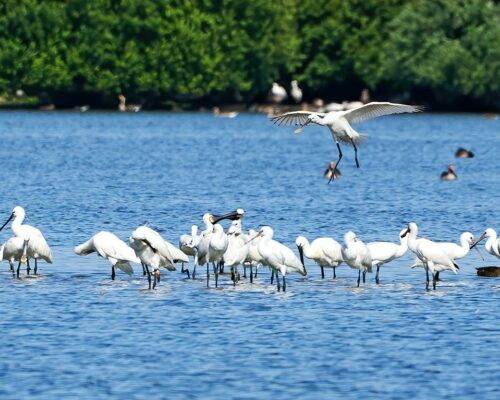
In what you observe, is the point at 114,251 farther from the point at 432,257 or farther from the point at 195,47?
the point at 195,47

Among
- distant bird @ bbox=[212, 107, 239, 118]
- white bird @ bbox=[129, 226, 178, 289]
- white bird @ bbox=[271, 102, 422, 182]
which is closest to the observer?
white bird @ bbox=[129, 226, 178, 289]

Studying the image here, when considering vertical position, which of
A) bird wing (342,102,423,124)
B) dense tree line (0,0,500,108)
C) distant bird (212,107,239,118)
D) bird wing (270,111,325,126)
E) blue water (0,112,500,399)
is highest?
dense tree line (0,0,500,108)

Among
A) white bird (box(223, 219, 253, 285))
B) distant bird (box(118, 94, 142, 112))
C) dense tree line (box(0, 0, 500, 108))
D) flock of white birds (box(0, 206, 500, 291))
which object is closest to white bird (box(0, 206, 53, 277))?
flock of white birds (box(0, 206, 500, 291))

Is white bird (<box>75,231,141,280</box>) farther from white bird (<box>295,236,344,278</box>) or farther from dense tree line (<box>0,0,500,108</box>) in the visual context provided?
dense tree line (<box>0,0,500,108</box>)

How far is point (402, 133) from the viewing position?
10006 centimetres

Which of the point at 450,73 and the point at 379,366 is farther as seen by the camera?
the point at 450,73

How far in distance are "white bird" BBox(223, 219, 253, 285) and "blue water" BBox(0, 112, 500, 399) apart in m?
0.40

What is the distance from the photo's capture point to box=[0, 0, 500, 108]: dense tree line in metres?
124

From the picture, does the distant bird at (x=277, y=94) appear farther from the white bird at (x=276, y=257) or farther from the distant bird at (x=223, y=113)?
the white bird at (x=276, y=257)

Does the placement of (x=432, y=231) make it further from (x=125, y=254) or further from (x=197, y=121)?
(x=197, y=121)

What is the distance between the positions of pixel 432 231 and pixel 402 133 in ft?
208

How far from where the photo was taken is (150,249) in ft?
86.2

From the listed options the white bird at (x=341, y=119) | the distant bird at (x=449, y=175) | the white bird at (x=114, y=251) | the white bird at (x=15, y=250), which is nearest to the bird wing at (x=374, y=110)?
the white bird at (x=341, y=119)

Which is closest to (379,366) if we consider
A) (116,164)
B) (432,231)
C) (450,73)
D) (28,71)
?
(432,231)
